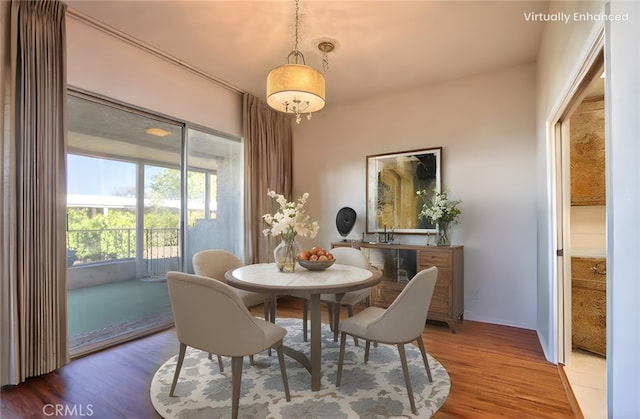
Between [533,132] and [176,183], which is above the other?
[533,132]

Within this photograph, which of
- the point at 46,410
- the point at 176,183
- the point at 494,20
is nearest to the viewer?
the point at 46,410

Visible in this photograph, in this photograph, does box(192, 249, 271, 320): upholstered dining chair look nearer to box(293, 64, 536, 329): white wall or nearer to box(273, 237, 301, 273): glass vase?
box(273, 237, 301, 273): glass vase

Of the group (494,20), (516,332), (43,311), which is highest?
(494,20)

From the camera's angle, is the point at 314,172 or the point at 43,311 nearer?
the point at 43,311

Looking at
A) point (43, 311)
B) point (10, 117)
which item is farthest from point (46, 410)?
point (10, 117)

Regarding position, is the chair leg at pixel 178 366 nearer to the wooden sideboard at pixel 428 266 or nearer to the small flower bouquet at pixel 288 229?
the small flower bouquet at pixel 288 229

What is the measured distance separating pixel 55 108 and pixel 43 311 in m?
1.49

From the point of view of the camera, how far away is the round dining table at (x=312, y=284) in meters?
1.92

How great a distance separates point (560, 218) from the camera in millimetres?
2412

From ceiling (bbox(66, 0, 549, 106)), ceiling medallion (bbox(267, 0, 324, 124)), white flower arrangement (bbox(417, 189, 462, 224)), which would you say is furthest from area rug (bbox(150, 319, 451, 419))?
ceiling (bbox(66, 0, 549, 106))

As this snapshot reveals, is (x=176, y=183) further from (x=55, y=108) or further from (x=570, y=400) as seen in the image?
(x=570, y=400)

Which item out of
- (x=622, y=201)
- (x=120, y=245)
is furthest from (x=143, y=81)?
(x=622, y=201)

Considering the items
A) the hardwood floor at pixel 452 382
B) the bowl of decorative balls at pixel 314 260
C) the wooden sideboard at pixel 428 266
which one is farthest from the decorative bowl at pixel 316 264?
the wooden sideboard at pixel 428 266

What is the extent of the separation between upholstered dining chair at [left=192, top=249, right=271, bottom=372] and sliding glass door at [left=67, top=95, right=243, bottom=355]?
0.86m
